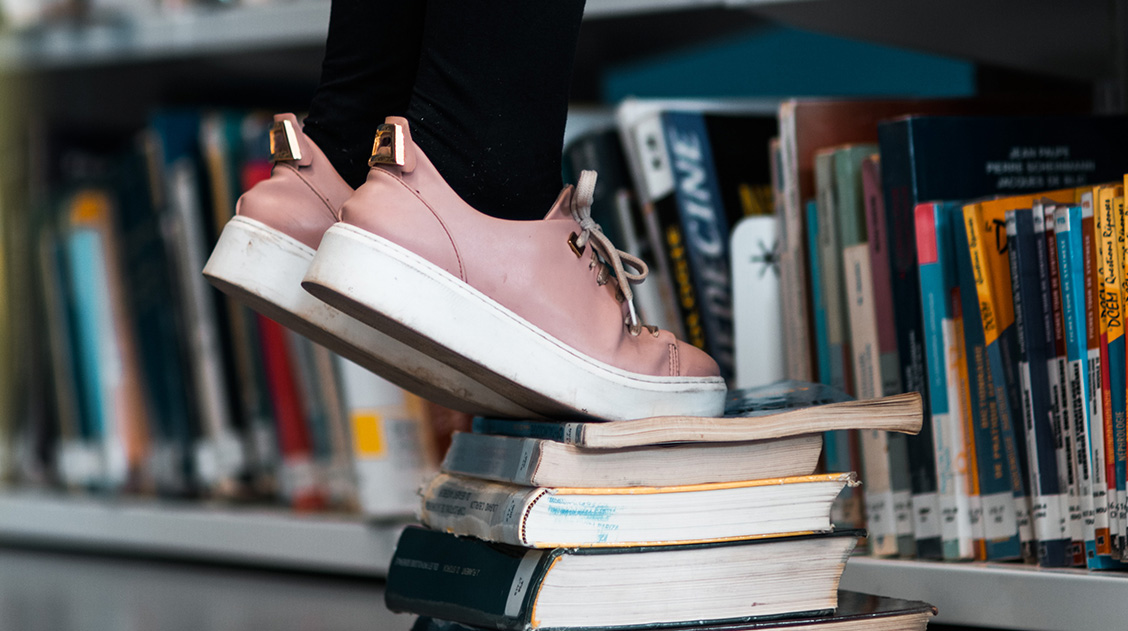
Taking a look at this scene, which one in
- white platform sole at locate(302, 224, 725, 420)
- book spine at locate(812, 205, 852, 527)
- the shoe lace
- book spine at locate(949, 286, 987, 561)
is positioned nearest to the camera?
white platform sole at locate(302, 224, 725, 420)

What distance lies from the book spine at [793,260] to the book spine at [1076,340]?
0.23 meters

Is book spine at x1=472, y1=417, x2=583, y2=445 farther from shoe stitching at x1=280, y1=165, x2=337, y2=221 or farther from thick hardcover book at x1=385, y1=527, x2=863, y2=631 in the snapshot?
shoe stitching at x1=280, y1=165, x2=337, y2=221

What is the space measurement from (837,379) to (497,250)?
0.38 m

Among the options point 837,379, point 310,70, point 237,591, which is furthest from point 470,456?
point 310,70

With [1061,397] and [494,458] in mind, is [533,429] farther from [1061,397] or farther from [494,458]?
[1061,397]

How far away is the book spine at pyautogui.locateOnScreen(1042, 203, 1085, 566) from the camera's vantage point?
2.54 feet

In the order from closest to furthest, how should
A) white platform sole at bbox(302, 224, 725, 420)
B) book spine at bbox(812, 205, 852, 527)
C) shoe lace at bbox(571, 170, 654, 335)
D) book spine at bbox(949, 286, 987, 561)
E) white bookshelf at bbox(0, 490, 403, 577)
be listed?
white platform sole at bbox(302, 224, 725, 420), shoe lace at bbox(571, 170, 654, 335), book spine at bbox(949, 286, 987, 561), book spine at bbox(812, 205, 852, 527), white bookshelf at bbox(0, 490, 403, 577)

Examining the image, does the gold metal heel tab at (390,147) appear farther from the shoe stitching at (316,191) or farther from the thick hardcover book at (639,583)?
the thick hardcover book at (639,583)

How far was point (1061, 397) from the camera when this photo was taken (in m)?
0.77

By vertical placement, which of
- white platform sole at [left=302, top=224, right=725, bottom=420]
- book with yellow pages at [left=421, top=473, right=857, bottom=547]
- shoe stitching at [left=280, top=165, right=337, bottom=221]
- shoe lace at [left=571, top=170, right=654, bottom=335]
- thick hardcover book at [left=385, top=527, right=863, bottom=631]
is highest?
shoe stitching at [left=280, top=165, right=337, bottom=221]

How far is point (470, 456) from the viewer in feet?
2.50

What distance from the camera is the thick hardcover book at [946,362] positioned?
0.83 meters

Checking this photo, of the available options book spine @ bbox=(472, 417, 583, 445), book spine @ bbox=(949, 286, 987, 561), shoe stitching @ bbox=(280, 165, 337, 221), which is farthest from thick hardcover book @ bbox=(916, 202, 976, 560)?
shoe stitching @ bbox=(280, 165, 337, 221)

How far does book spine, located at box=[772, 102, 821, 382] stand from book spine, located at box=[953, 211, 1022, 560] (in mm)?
158
